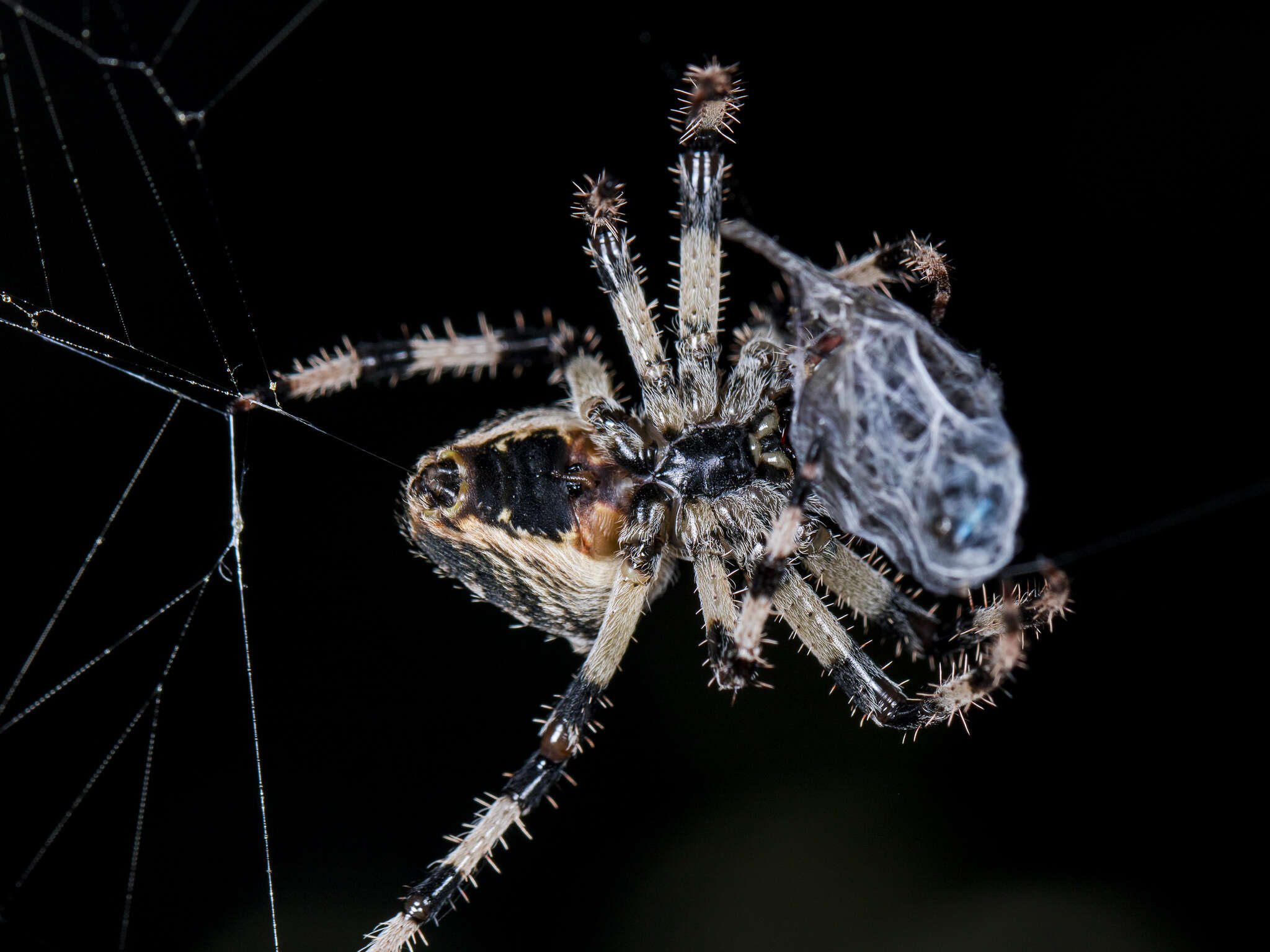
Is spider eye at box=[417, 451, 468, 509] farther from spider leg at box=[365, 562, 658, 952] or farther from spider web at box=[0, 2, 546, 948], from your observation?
spider leg at box=[365, 562, 658, 952]

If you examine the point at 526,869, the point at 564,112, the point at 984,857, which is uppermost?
the point at 564,112

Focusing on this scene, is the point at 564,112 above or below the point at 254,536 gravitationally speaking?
above

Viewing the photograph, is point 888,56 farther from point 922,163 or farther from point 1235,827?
point 1235,827

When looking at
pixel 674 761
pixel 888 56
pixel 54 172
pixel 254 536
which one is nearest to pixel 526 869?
pixel 674 761

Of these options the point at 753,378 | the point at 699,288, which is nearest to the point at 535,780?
the point at 753,378

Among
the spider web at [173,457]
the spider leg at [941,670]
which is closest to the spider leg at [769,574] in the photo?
the spider leg at [941,670]

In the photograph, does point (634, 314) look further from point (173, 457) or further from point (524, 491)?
point (173, 457)

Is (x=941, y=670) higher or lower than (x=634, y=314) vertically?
lower
